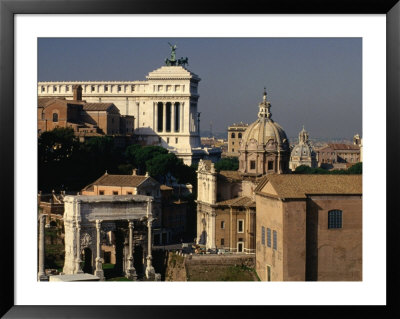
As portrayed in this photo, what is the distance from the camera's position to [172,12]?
12.1m

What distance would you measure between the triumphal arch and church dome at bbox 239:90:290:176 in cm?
599

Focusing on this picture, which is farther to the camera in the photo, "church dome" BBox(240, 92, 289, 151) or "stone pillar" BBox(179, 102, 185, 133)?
"stone pillar" BBox(179, 102, 185, 133)

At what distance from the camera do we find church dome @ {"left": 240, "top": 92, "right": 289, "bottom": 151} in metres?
29.8

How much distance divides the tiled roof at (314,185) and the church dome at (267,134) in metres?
7.63

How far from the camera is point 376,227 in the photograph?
12641 mm

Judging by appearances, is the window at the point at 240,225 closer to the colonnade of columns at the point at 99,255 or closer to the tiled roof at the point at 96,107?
the colonnade of columns at the point at 99,255

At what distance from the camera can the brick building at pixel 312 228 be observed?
20016 millimetres

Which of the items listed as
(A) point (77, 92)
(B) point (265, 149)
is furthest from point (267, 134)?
(A) point (77, 92)

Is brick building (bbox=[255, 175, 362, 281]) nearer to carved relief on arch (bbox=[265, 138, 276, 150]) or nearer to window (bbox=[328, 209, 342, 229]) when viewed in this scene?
window (bbox=[328, 209, 342, 229])

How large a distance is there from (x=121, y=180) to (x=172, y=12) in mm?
15286

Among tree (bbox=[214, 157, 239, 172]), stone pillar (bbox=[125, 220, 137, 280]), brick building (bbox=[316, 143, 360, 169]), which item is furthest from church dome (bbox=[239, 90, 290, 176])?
stone pillar (bbox=[125, 220, 137, 280])

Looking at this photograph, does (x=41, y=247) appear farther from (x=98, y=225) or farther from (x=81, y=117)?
(x=81, y=117)

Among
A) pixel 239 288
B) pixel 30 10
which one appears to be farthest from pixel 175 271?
pixel 30 10

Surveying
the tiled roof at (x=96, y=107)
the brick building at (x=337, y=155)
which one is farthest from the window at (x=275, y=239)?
the tiled roof at (x=96, y=107)
